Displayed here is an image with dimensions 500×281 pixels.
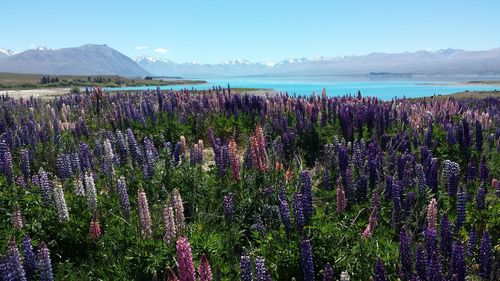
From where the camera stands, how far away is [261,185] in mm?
6383

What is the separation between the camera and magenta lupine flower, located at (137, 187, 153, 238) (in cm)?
450

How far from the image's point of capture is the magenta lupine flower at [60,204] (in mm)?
5031

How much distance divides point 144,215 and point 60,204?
1196 millimetres

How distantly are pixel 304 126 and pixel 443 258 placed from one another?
6.32 metres

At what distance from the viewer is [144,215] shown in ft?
14.9

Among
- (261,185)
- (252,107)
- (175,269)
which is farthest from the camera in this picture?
(252,107)

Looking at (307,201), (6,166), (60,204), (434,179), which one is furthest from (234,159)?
(6,166)

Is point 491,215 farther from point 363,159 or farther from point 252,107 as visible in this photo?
point 252,107

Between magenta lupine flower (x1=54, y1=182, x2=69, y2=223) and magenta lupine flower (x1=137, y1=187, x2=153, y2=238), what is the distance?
3.57 ft

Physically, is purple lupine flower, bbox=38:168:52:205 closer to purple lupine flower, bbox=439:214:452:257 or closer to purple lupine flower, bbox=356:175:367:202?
purple lupine flower, bbox=356:175:367:202

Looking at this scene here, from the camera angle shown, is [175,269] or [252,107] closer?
[175,269]

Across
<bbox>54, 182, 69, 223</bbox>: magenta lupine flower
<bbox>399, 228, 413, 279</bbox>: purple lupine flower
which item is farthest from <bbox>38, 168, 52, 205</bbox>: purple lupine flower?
<bbox>399, 228, 413, 279</bbox>: purple lupine flower

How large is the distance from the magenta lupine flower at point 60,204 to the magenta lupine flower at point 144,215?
1.09 metres

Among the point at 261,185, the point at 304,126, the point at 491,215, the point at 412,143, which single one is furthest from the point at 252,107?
the point at 491,215
